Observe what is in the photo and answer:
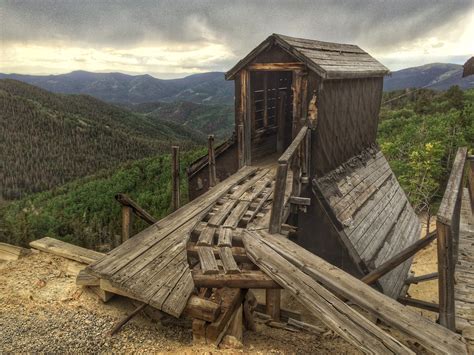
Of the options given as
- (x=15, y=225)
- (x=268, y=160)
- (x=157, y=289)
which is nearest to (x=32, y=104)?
(x=15, y=225)

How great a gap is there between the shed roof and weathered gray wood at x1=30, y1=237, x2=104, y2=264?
5.08 metres

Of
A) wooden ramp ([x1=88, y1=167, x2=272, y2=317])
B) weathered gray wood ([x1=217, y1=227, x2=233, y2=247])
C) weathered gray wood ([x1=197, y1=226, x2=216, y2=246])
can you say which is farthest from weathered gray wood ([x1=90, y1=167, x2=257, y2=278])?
weathered gray wood ([x1=217, y1=227, x2=233, y2=247])

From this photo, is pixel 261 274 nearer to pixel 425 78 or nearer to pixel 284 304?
pixel 284 304

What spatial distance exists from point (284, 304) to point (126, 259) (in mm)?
3730

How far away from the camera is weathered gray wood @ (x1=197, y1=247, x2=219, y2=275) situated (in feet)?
13.7

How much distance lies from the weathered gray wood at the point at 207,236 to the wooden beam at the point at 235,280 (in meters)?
0.55

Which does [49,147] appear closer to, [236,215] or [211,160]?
[211,160]

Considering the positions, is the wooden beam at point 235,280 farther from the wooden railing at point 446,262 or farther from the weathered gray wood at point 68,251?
the weathered gray wood at point 68,251

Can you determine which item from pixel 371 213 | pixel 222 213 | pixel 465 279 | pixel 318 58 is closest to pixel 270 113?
pixel 318 58

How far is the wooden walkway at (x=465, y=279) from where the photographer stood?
13.9 feet

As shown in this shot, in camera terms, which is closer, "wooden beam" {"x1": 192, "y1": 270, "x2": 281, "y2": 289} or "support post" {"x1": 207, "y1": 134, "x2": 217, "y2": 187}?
"wooden beam" {"x1": 192, "y1": 270, "x2": 281, "y2": 289}

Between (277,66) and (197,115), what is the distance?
14269 centimetres

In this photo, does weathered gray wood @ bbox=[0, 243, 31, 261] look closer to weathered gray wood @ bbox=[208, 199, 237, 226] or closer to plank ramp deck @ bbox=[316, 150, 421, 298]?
weathered gray wood @ bbox=[208, 199, 237, 226]

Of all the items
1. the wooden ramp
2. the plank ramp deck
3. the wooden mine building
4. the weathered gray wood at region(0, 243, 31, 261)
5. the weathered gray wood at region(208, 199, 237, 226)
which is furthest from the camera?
the plank ramp deck
